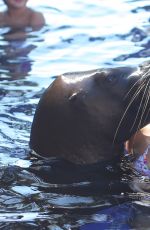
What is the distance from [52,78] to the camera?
691cm

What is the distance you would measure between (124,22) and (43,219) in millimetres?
5762

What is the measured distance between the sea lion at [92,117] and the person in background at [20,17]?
4.52 meters

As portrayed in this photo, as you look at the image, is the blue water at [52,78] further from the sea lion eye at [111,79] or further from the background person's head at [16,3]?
the sea lion eye at [111,79]

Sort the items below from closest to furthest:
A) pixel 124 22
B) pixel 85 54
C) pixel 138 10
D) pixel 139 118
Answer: pixel 139 118 < pixel 85 54 < pixel 124 22 < pixel 138 10

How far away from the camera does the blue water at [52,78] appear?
377cm

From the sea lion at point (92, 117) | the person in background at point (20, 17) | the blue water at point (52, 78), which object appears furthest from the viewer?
the person in background at point (20, 17)

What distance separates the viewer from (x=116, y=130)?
445cm

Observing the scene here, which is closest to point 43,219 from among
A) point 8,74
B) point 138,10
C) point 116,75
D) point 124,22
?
point 116,75

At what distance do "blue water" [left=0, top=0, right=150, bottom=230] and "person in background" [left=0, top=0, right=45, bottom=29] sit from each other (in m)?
0.19

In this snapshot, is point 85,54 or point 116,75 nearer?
point 116,75

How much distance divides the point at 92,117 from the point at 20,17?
4.87 m

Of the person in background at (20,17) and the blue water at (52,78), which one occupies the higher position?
the person in background at (20,17)

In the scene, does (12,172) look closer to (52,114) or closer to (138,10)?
(52,114)

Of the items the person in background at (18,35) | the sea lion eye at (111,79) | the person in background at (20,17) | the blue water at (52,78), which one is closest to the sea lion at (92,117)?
the sea lion eye at (111,79)
